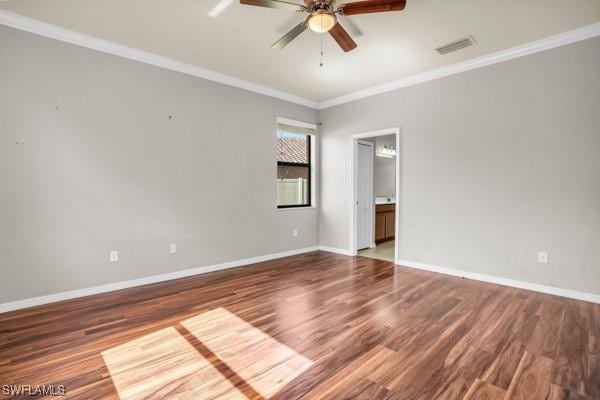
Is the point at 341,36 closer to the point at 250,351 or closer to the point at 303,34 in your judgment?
the point at 303,34

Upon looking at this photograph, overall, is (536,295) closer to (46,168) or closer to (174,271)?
(174,271)

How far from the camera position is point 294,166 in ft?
18.2

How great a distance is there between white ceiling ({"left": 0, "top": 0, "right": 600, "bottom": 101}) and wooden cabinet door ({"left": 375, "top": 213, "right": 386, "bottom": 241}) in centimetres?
318

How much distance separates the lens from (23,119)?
2.90m

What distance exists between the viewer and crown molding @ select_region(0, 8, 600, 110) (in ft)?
9.66

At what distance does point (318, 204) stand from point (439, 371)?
13.5 ft

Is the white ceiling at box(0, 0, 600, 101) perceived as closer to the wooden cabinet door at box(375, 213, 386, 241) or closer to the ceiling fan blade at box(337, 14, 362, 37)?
the ceiling fan blade at box(337, 14, 362, 37)

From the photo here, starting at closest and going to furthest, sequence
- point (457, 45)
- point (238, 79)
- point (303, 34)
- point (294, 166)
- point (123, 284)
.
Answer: point (303, 34) < point (457, 45) < point (123, 284) < point (238, 79) < point (294, 166)

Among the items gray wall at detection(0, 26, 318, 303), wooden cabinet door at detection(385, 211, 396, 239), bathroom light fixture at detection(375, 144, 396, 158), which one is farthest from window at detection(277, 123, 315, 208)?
wooden cabinet door at detection(385, 211, 396, 239)

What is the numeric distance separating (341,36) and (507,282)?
352cm

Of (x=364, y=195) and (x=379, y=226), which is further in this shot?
(x=379, y=226)

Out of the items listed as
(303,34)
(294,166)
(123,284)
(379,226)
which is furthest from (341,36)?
(379,226)

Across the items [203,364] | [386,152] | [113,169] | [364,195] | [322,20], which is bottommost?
[203,364]

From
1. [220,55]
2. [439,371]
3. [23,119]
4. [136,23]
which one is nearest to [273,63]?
[220,55]
